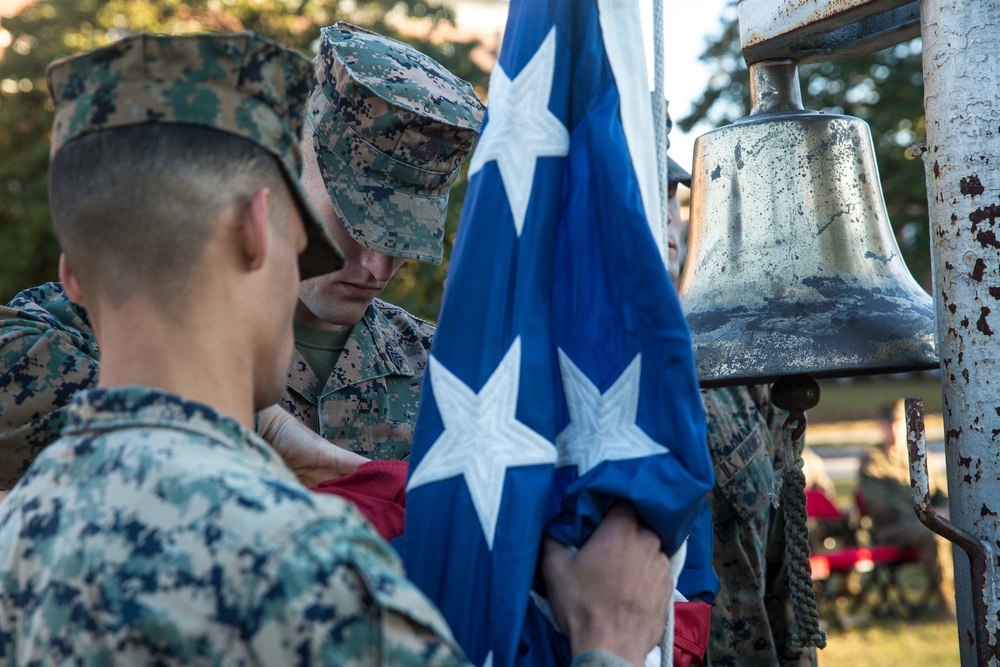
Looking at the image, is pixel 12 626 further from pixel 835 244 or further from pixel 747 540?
pixel 747 540

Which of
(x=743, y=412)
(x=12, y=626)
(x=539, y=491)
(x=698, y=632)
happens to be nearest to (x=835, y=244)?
(x=698, y=632)

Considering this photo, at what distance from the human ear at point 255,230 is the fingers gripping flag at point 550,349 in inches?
17.4

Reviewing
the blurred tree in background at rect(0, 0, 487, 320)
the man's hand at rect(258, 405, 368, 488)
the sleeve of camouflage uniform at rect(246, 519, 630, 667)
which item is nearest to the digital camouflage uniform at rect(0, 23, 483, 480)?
the man's hand at rect(258, 405, 368, 488)

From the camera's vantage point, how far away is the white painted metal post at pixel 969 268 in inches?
80.5

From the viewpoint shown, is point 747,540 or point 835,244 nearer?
point 835,244

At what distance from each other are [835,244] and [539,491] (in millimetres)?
1093

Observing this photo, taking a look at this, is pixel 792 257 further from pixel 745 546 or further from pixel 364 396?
pixel 745 546

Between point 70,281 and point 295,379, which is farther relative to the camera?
point 295,379

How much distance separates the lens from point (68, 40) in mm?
10133

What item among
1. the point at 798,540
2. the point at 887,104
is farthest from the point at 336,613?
the point at 887,104

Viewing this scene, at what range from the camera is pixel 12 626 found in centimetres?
130

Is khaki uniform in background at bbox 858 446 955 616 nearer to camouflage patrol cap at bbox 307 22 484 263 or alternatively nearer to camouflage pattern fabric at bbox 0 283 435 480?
camouflage pattern fabric at bbox 0 283 435 480

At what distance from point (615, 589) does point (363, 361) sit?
1.44 meters

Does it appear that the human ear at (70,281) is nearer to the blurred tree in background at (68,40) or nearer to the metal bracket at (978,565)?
the metal bracket at (978,565)
